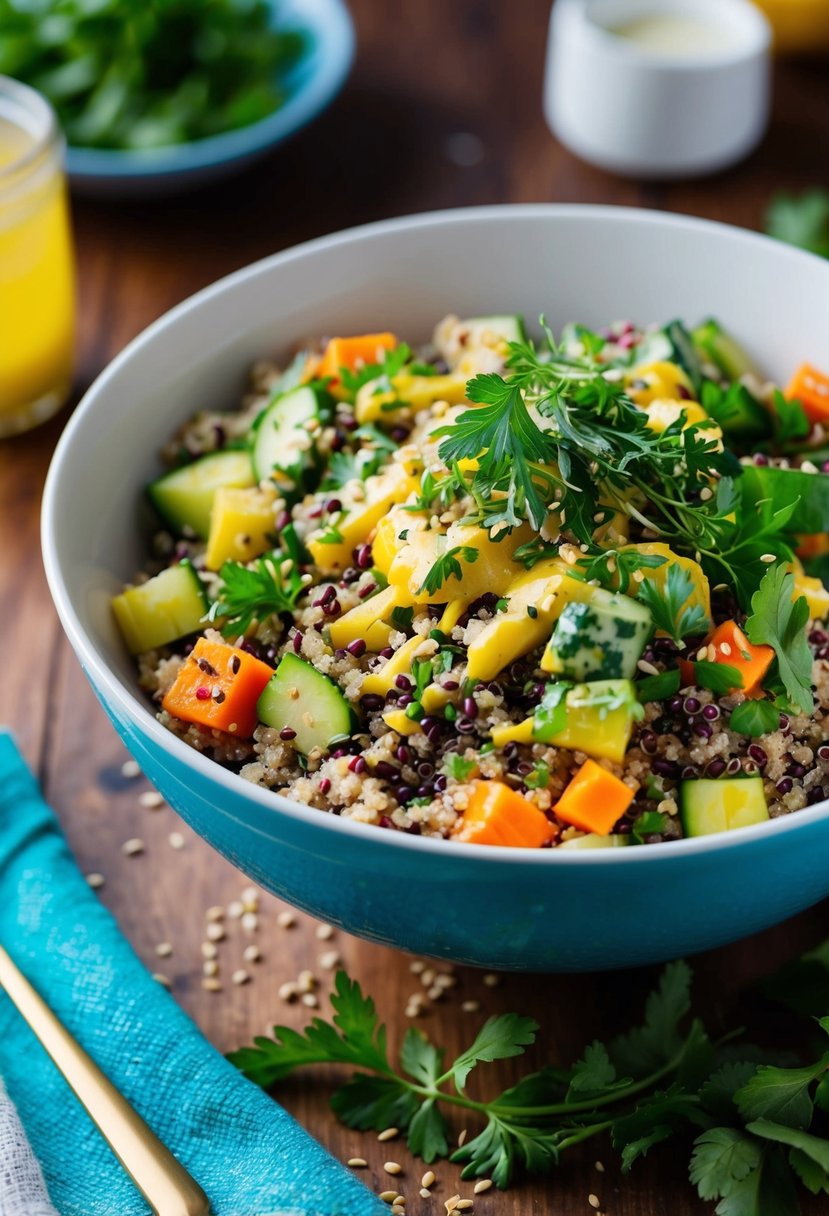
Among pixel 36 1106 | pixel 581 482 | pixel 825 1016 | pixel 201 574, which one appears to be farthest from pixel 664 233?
pixel 36 1106

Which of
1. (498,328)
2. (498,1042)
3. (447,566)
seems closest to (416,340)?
(498,328)

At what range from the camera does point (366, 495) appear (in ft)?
10.00

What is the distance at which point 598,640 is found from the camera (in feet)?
8.40

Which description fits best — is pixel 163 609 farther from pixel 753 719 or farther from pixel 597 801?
pixel 753 719

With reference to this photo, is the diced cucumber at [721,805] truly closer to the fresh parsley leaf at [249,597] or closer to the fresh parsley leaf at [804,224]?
the fresh parsley leaf at [249,597]

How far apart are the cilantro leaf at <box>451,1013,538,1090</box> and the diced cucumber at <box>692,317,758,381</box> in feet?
5.98

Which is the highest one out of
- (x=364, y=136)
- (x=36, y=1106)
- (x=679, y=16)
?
(x=679, y=16)

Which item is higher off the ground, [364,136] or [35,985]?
[364,136]

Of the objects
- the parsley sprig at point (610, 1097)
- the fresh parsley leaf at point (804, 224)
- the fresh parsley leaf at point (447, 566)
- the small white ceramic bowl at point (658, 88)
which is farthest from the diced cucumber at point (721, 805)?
the small white ceramic bowl at point (658, 88)

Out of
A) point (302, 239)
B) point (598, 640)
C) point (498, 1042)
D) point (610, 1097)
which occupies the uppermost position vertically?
point (598, 640)

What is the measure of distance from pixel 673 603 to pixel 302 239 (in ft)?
9.62

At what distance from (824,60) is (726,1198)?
490 centimetres

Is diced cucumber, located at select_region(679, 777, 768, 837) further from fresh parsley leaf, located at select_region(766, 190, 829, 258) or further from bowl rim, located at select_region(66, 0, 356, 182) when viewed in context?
bowl rim, located at select_region(66, 0, 356, 182)

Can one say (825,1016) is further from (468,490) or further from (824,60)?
(824,60)
